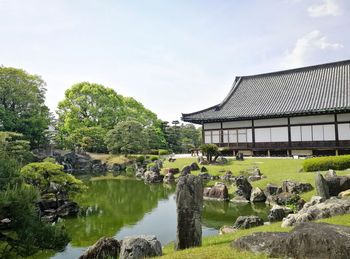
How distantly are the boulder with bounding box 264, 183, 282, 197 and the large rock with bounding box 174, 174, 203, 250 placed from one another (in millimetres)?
9236

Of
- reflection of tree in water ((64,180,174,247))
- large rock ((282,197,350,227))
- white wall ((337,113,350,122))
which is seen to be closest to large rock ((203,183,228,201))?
reflection of tree in water ((64,180,174,247))

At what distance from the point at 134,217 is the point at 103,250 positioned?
5.37 m

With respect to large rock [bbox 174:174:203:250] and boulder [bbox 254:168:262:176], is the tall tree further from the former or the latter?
large rock [bbox 174:174:203:250]

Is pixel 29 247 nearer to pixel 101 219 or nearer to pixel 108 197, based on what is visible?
pixel 101 219

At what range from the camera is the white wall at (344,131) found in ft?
76.3

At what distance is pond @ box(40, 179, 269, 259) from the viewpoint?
9867mm

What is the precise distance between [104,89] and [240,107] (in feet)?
85.5

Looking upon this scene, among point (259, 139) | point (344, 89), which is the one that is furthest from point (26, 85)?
point (344, 89)

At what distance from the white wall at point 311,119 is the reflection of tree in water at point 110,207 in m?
16.3

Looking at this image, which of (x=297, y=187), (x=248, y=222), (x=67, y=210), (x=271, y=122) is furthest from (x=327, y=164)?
(x=67, y=210)

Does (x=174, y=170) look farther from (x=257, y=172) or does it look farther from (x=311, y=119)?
(x=311, y=119)

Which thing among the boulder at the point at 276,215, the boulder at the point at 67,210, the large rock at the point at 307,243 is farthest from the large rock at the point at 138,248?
the boulder at the point at 67,210

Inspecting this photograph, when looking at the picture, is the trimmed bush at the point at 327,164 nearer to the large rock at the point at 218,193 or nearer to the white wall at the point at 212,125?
the large rock at the point at 218,193

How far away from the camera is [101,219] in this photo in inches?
483
